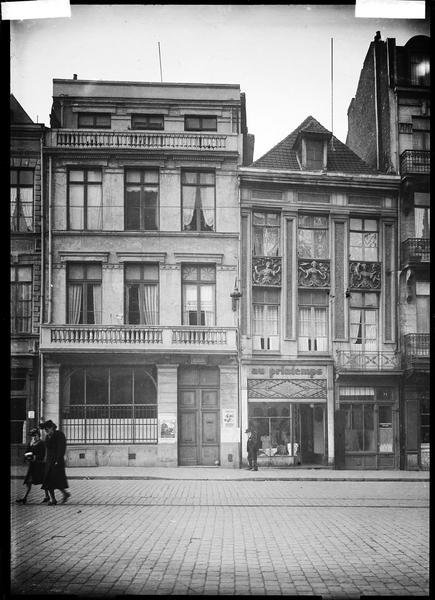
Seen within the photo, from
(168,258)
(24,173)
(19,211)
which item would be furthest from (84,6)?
(168,258)

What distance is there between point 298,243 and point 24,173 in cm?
430

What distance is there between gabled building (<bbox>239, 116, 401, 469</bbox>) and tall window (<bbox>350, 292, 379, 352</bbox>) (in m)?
0.02

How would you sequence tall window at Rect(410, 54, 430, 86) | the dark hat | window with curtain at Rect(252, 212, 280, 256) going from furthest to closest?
window with curtain at Rect(252, 212, 280, 256), the dark hat, tall window at Rect(410, 54, 430, 86)

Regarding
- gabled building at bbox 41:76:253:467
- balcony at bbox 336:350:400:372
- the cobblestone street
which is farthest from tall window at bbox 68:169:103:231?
balcony at bbox 336:350:400:372

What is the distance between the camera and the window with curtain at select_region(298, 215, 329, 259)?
901 centimetres

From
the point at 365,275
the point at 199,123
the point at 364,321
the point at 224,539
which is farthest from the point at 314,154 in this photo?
the point at 224,539

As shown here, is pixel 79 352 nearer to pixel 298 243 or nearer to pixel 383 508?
pixel 298 243

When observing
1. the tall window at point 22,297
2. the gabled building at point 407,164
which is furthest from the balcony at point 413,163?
the tall window at point 22,297

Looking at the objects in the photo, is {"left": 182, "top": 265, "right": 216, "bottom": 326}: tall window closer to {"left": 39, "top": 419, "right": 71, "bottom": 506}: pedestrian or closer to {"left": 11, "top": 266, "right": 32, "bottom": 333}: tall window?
{"left": 11, "top": 266, "right": 32, "bottom": 333}: tall window

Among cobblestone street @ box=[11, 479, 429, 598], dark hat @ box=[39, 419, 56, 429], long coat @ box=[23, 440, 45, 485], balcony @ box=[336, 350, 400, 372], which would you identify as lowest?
cobblestone street @ box=[11, 479, 429, 598]

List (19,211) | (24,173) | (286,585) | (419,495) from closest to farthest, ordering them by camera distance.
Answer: (286,585)
(24,173)
(19,211)
(419,495)

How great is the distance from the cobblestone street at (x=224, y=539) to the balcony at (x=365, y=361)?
1.82 meters

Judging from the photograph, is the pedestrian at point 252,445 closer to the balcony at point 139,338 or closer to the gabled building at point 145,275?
the gabled building at point 145,275

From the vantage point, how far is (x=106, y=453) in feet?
29.1
